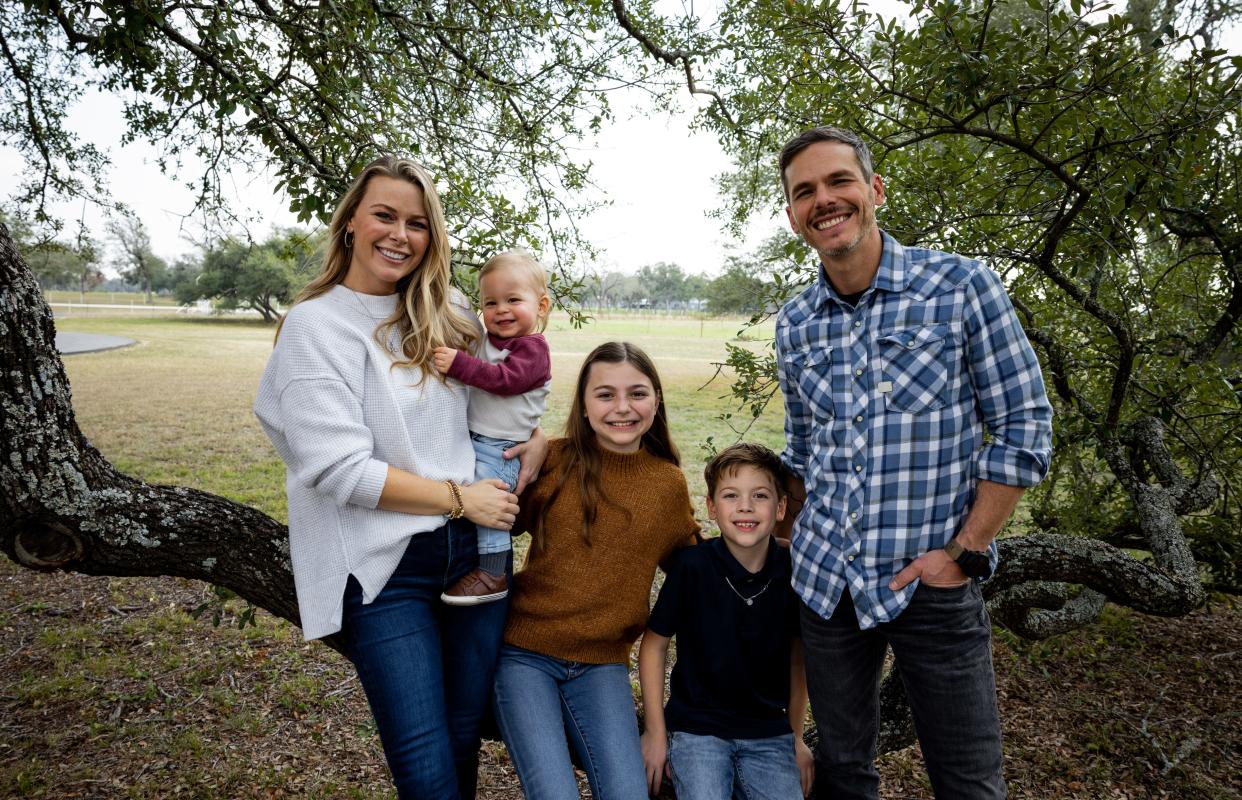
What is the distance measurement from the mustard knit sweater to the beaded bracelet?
0.37 metres

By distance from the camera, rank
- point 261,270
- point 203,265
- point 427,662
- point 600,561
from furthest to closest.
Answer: point 203,265 → point 261,270 → point 600,561 → point 427,662

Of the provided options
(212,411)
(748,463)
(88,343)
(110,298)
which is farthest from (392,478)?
(110,298)

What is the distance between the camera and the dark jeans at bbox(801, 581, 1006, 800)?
5.80 ft

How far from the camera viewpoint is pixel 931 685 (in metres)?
1.78

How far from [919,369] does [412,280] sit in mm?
1356

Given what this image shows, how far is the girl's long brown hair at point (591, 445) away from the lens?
2184 mm

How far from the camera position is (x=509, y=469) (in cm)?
213

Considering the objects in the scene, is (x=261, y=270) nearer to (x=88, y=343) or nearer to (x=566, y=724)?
(x=88, y=343)

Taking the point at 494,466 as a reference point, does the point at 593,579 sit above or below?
below

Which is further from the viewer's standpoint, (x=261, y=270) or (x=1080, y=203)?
(x=261, y=270)

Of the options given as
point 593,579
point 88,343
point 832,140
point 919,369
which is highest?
point 832,140

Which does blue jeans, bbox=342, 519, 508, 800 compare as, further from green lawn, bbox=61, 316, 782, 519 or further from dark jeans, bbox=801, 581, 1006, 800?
green lawn, bbox=61, 316, 782, 519

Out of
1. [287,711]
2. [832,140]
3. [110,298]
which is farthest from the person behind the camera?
[110,298]

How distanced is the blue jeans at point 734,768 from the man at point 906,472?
0.13m
